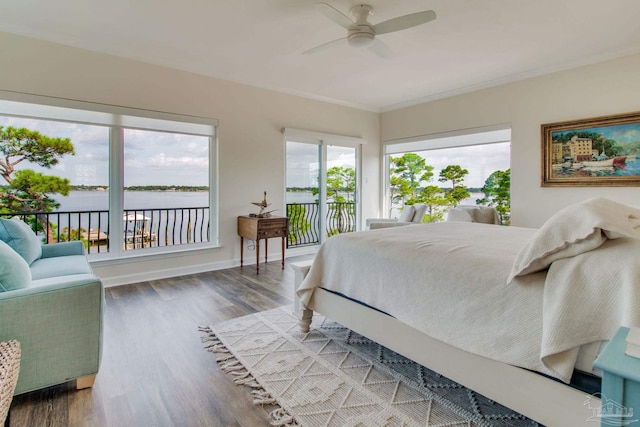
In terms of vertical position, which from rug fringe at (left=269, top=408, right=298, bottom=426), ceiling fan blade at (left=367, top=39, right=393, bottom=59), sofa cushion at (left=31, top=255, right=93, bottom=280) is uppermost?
ceiling fan blade at (left=367, top=39, right=393, bottom=59)

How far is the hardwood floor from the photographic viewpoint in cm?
152

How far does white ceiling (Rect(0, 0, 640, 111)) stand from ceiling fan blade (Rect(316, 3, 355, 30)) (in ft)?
0.55

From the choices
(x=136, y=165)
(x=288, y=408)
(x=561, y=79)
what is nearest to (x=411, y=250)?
(x=288, y=408)

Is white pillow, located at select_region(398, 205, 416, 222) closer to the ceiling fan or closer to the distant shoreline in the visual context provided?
the ceiling fan

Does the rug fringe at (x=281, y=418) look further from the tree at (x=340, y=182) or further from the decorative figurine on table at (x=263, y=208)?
the tree at (x=340, y=182)

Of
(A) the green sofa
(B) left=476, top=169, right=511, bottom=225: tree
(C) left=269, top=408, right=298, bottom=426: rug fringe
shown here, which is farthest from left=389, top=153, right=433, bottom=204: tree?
(A) the green sofa

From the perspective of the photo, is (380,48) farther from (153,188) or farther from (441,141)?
(153,188)

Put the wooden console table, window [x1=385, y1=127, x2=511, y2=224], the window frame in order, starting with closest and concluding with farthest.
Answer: the wooden console table
the window frame
window [x1=385, y1=127, x2=511, y2=224]

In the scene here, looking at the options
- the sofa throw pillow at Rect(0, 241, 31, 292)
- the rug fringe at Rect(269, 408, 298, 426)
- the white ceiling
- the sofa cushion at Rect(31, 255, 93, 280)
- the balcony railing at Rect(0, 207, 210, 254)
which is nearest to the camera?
the rug fringe at Rect(269, 408, 298, 426)

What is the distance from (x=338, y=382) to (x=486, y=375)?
758mm

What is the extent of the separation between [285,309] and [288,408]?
1.30 meters

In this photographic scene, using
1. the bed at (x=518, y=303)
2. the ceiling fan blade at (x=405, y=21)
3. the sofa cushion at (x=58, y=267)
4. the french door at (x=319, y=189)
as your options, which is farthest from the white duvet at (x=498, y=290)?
the french door at (x=319, y=189)

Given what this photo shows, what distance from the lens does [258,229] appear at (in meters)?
4.16

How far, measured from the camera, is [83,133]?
11.6ft
